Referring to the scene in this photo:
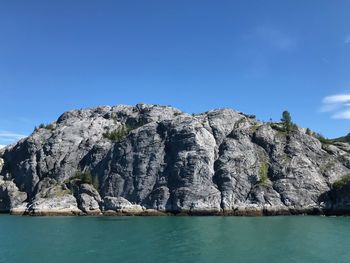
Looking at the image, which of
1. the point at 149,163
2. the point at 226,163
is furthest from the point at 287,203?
the point at 149,163

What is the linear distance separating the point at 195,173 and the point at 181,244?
88744 mm

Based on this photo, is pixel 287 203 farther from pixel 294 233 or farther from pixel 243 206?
pixel 294 233

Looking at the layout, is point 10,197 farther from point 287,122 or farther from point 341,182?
point 341,182

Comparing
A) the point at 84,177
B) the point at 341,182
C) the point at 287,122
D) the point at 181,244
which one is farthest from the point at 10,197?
the point at 341,182

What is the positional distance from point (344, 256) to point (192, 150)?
10853 centimetres

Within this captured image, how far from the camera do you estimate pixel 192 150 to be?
542 feet

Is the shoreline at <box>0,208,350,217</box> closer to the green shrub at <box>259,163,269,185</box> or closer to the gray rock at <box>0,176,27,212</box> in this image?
the green shrub at <box>259,163,269,185</box>

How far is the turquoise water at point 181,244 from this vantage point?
5809 cm

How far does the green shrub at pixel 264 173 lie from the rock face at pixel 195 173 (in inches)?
15.4

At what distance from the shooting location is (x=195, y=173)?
158000mm

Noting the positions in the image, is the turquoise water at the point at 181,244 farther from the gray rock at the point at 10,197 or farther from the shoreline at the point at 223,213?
the gray rock at the point at 10,197

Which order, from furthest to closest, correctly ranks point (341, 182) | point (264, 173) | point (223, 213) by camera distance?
point (264, 173), point (341, 182), point (223, 213)

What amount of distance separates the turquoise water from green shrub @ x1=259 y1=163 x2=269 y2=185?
5751cm

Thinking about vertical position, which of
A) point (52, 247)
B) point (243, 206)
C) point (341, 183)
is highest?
point (341, 183)
